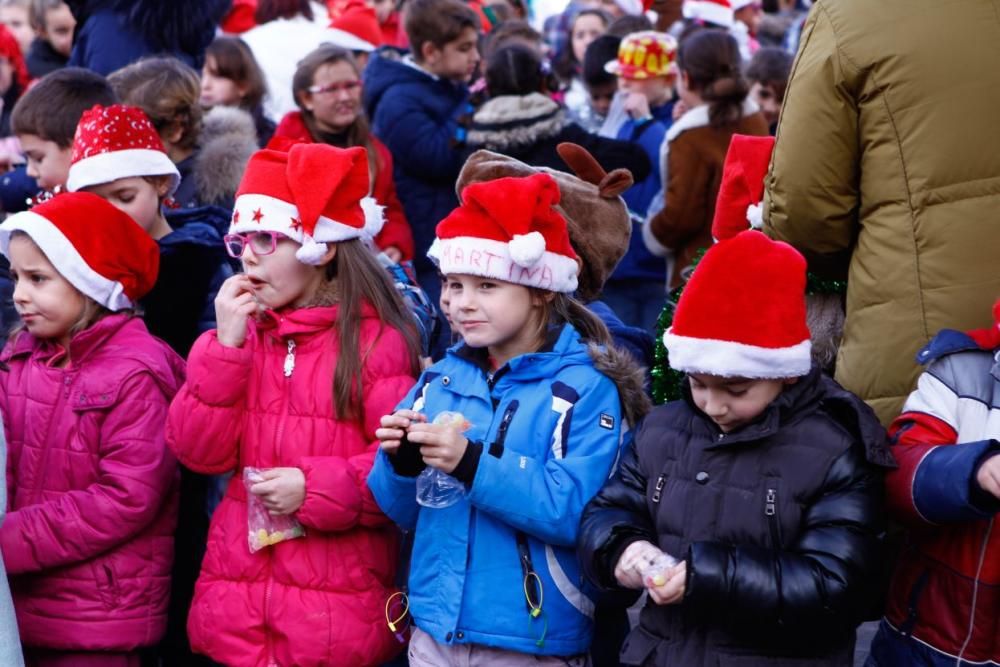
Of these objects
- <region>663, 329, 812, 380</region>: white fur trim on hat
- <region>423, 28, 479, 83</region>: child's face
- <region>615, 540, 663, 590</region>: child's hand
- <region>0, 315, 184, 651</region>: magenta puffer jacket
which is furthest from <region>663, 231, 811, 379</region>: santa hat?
<region>423, 28, 479, 83</region>: child's face

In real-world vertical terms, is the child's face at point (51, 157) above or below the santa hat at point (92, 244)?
below

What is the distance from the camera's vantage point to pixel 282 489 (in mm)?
4008

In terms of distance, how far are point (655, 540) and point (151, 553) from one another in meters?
1.76

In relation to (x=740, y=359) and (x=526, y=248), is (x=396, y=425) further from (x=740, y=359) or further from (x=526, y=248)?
(x=740, y=359)

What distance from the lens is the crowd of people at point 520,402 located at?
10.8 ft

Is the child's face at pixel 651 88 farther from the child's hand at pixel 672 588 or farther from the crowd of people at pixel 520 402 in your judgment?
the child's hand at pixel 672 588

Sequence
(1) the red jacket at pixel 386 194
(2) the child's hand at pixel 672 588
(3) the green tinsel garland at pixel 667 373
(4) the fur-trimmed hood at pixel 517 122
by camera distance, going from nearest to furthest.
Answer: (2) the child's hand at pixel 672 588 < (3) the green tinsel garland at pixel 667 373 < (4) the fur-trimmed hood at pixel 517 122 < (1) the red jacket at pixel 386 194

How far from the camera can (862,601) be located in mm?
3250

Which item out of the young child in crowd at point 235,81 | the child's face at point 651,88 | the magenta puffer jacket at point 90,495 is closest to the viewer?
the magenta puffer jacket at point 90,495

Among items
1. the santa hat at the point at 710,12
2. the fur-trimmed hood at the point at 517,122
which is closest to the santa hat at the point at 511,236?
the fur-trimmed hood at the point at 517,122

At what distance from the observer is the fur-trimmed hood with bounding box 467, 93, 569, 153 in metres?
6.62

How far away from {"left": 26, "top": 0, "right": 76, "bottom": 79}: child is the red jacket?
2580 mm

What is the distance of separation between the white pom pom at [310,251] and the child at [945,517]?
67.6 inches

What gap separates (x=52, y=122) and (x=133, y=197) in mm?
625
